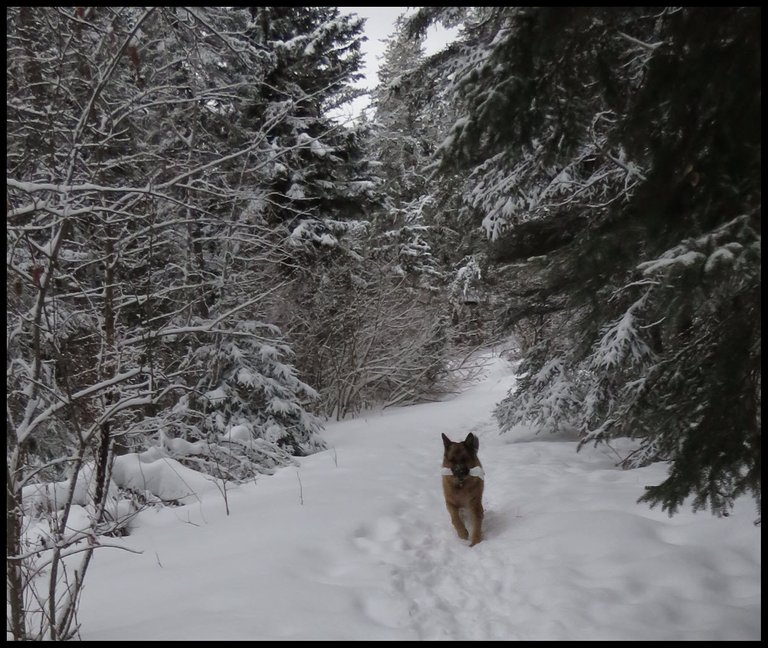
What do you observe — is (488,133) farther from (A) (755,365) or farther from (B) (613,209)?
(A) (755,365)

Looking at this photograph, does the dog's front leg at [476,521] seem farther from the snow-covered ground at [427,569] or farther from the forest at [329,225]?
the forest at [329,225]

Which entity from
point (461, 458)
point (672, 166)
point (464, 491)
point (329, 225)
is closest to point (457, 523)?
point (464, 491)

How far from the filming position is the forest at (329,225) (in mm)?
2219

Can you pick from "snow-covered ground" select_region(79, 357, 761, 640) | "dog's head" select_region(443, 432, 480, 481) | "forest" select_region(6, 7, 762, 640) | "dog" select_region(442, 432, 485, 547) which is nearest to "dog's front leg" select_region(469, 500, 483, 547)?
"dog" select_region(442, 432, 485, 547)

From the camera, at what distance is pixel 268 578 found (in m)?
3.23

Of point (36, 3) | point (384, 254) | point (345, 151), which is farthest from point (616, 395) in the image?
point (384, 254)

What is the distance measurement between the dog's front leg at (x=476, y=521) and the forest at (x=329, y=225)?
160 centimetres

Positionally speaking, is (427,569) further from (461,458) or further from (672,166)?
(672,166)

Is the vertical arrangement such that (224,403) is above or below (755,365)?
below

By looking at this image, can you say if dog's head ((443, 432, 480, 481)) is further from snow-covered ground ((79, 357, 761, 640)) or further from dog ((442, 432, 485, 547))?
snow-covered ground ((79, 357, 761, 640))

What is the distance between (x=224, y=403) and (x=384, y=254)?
10.8 meters

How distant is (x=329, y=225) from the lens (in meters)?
10.9

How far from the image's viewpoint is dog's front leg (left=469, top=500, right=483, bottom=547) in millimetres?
4121

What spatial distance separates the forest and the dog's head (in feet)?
4.67
